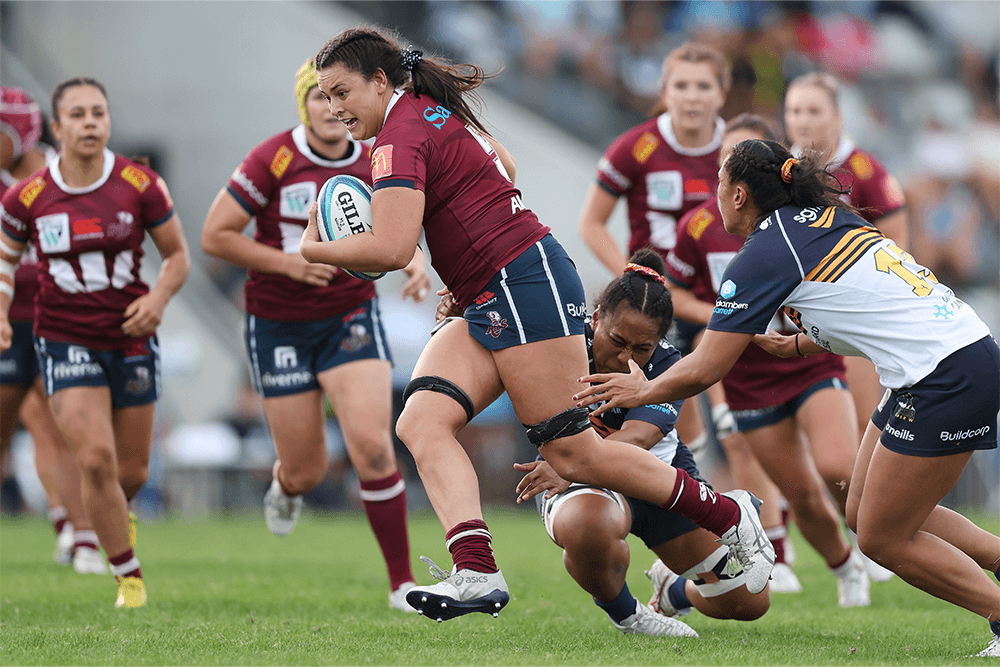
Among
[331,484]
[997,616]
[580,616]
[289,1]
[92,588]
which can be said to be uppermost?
[289,1]

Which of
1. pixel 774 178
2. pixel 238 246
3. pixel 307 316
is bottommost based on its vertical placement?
pixel 307 316

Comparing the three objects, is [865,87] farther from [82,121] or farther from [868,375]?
[82,121]

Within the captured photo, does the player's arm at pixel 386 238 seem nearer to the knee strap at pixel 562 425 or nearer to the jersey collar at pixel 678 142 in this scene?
the knee strap at pixel 562 425

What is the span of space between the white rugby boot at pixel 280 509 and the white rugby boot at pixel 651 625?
2.43 m

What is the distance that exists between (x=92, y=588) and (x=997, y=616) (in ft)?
15.8

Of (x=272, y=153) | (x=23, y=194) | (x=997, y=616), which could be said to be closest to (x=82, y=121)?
(x=23, y=194)

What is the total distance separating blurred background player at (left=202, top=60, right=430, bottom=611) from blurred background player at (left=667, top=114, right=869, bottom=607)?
1625 mm

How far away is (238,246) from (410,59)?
2.22 metres

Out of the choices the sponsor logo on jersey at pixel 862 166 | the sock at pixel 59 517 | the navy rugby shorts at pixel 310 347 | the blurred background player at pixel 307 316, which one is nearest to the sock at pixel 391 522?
the blurred background player at pixel 307 316

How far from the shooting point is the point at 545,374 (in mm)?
3971

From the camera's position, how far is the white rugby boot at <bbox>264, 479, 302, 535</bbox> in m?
6.40

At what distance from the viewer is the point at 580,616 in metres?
5.34

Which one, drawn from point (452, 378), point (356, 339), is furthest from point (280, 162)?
point (452, 378)

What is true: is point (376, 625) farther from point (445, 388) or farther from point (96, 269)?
point (96, 269)
